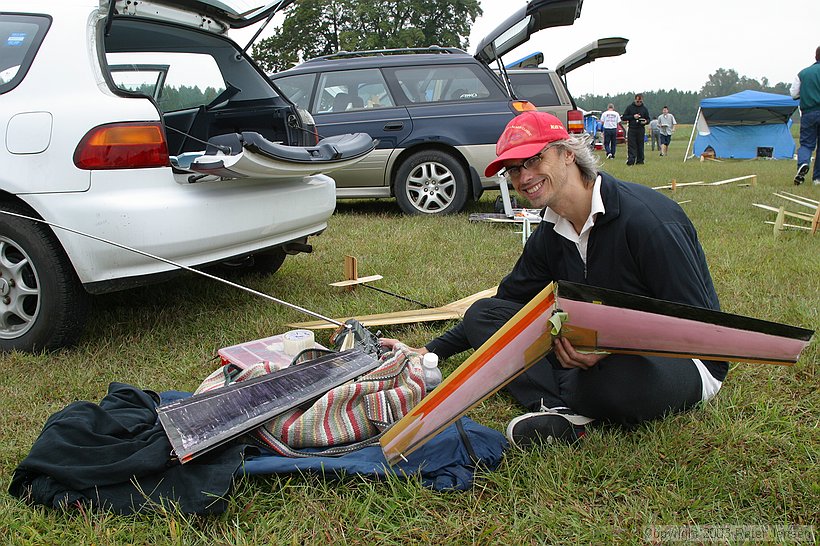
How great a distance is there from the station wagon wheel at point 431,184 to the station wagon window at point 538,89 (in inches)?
136

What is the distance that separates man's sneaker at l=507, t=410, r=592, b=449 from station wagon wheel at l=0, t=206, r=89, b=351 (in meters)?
1.97

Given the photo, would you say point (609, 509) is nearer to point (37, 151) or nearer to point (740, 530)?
point (740, 530)

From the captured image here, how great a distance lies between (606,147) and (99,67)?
19.6 metres

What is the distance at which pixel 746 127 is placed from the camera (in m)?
19.8

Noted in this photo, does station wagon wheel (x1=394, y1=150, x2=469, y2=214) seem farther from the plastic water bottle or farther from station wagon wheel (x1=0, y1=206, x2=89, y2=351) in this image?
the plastic water bottle

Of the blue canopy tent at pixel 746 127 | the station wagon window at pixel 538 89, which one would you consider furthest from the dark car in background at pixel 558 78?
the blue canopy tent at pixel 746 127

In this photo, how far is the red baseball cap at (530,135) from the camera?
1946mm

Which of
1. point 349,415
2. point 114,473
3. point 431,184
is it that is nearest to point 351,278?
point 349,415

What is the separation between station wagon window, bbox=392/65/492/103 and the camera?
673cm

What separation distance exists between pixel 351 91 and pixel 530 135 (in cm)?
532

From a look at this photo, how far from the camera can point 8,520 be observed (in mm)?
1706

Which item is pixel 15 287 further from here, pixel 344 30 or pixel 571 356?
pixel 344 30

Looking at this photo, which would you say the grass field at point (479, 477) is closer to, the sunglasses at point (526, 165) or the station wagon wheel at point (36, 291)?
the station wagon wheel at point (36, 291)

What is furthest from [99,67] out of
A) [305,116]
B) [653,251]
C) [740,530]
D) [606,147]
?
[606,147]
